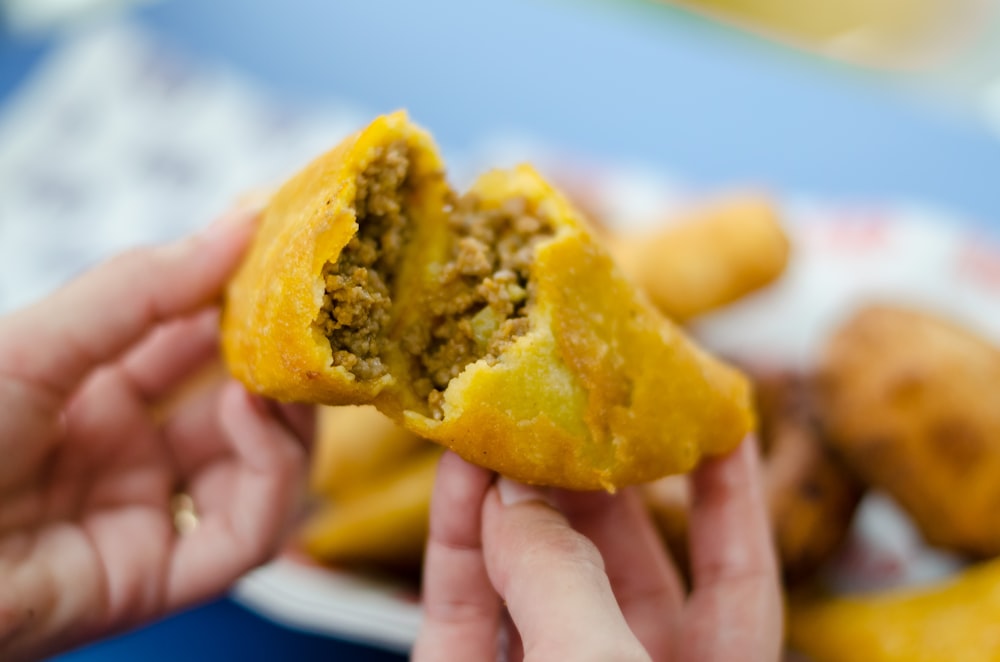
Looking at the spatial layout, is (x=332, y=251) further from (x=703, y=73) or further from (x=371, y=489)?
(x=703, y=73)

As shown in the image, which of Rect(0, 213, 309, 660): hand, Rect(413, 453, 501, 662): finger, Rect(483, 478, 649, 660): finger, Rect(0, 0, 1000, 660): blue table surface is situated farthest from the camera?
Rect(0, 0, 1000, 660): blue table surface

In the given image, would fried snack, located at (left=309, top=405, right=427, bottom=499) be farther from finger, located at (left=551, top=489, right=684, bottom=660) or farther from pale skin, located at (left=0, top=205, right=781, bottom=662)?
finger, located at (left=551, top=489, right=684, bottom=660)

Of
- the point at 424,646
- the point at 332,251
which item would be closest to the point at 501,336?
the point at 332,251

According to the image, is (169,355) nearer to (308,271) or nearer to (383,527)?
(383,527)

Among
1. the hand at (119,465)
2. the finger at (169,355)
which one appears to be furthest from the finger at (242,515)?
the finger at (169,355)

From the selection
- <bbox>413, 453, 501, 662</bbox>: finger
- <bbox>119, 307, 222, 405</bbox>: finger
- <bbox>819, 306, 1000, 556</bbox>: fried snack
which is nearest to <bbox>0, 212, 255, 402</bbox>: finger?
<bbox>119, 307, 222, 405</bbox>: finger

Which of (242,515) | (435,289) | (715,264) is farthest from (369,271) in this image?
(715,264)

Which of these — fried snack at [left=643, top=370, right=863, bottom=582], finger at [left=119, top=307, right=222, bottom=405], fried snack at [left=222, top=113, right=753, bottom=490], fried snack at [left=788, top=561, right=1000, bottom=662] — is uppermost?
fried snack at [left=222, top=113, right=753, bottom=490]
